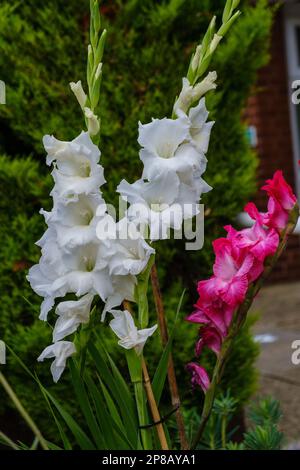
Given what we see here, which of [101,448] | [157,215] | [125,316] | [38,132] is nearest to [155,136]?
[157,215]

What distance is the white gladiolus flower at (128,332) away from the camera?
1.46 meters

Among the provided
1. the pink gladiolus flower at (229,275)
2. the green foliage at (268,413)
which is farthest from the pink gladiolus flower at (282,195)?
the green foliage at (268,413)

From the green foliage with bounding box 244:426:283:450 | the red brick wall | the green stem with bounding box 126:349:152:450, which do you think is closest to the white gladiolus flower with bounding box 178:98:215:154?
the green stem with bounding box 126:349:152:450

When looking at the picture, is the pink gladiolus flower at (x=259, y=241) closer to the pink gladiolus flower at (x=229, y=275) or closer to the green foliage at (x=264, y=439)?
the pink gladiolus flower at (x=229, y=275)

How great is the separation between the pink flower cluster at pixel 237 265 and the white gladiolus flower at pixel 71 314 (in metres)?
0.22

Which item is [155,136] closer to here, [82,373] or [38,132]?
[82,373]


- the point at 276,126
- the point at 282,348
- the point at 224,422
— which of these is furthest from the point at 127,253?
the point at 276,126

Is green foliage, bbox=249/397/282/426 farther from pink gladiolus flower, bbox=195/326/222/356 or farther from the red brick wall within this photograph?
the red brick wall

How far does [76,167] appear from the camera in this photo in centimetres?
147

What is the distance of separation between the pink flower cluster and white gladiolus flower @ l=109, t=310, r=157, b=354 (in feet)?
0.45

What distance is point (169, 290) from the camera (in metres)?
2.94

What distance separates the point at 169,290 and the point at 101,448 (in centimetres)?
135

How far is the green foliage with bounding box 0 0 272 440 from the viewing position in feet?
9.15

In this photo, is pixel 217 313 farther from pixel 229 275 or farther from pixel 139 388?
pixel 139 388
